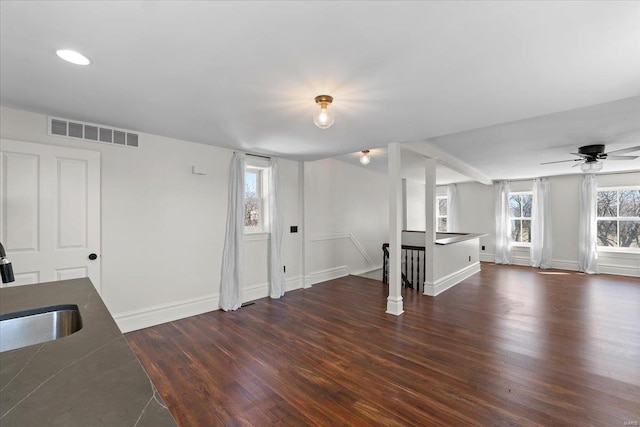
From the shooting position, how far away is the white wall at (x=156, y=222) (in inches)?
124

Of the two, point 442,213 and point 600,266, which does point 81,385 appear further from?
point 442,213

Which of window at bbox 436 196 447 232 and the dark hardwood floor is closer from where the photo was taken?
the dark hardwood floor

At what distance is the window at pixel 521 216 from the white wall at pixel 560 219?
229 millimetres

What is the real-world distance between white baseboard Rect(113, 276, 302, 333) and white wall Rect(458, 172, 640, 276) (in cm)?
711

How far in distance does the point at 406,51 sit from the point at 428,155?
3101mm

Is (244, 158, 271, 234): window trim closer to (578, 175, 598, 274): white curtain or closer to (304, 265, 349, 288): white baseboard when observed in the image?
(304, 265, 349, 288): white baseboard

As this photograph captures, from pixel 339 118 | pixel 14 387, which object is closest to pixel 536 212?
pixel 339 118

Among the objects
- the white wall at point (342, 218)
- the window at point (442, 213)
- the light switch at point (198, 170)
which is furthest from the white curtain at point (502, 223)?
the light switch at point (198, 170)

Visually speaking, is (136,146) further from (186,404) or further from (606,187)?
(606,187)

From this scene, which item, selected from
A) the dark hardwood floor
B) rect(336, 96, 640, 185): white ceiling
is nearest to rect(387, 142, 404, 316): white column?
the dark hardwood floor

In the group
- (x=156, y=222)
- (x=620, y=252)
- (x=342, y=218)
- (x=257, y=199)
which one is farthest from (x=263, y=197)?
(x=620, y=252)

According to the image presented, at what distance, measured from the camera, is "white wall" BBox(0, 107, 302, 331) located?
3.15 m

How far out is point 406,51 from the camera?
169 cm

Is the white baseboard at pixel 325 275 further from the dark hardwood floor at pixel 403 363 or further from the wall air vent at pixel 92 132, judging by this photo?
the wall air vent at pixel 92 132
